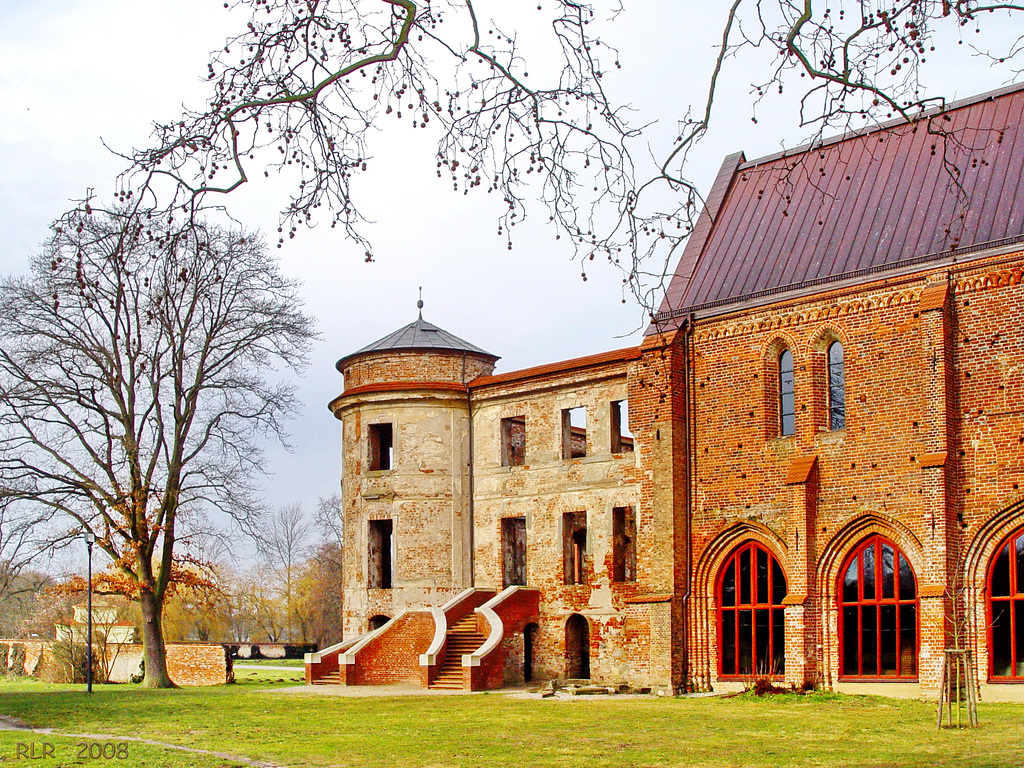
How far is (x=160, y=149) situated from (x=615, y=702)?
1727 centimetres

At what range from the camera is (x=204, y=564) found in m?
30.9

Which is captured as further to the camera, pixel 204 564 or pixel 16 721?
pixel 204 564

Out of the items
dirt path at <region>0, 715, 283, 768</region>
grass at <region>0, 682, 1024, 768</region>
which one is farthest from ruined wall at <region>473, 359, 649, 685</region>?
dirt path at <region>0, 715, 283, 768</region>

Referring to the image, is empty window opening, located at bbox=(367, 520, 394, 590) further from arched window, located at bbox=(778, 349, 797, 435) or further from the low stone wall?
arched window, located at bbox=(778, 349, 797, 435)

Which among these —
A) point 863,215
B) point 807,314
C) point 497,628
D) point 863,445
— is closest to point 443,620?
point 497,628

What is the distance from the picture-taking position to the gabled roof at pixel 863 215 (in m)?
22.0

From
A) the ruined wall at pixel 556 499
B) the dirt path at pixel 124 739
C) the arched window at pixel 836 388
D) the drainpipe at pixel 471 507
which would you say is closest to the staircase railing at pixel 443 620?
the drainpipe at pixel 471 507

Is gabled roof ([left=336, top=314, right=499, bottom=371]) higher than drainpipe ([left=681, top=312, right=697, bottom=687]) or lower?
higher

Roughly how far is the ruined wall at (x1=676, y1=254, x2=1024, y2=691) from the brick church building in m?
0.04

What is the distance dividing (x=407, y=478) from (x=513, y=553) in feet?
11.2

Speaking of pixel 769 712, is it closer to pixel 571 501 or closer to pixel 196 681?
pixel 571 501

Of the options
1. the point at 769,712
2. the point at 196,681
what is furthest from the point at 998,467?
the point at 196,681

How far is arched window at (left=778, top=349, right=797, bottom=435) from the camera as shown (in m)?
24.2

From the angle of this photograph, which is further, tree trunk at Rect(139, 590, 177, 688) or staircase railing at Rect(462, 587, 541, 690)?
tree trunk at Rect(139, 590, 177, 688)
